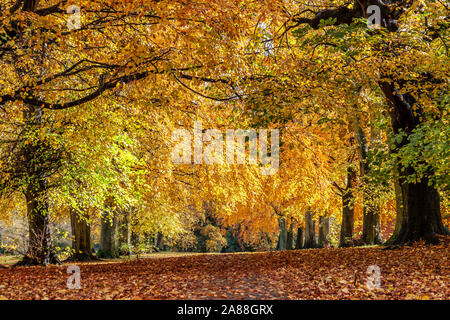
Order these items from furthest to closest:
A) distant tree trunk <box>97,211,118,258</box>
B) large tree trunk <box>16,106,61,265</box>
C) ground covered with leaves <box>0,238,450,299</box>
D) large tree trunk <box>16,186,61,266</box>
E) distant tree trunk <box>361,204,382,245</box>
→ distant tree trunk <box>97,211,118,258</box> → distant tree trunk <box>361,204,382,245</box> → large tree trunk <box>16,186,61,266</box> → large tree trunk <box>16,106,61,265</box> → ground covered with leaves <box>0,238,450,299</box>

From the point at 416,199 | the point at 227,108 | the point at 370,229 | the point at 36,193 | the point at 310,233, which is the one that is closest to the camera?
the point at 227,108

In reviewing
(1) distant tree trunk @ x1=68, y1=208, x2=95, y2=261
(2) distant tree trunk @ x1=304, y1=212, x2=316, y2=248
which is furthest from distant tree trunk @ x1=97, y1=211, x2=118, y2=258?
(2) distant tree trunk @ x1=304, y1=212, x2=316, y2=248

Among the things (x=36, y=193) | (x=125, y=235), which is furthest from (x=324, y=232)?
(x=36, y=193)

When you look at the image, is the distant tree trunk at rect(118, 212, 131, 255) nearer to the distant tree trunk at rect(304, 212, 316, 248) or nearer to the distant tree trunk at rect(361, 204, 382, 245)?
the distant tree trunk at rect(304, 212, 316, 248)

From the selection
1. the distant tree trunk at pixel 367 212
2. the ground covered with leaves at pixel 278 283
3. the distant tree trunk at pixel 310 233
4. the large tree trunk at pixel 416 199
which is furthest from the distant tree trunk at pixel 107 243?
the large tree trunk at pixel 416 199

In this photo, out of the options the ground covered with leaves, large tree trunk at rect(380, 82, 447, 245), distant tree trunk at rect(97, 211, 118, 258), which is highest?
large tree trunk at rect(380, 82, 447, 245)

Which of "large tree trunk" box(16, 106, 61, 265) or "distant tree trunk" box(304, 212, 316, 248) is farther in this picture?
"distant tree trunk" box(304, 212, 316, 248)

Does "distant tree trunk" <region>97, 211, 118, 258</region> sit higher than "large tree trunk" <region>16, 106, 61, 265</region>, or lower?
lower

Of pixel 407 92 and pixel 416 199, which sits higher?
pixel 407 92

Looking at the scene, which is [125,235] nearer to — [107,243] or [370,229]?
[107,243]

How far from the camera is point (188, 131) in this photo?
14883 mm

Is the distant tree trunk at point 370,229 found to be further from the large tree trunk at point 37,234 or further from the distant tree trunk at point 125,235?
the distant tree trunk at point 125,235
